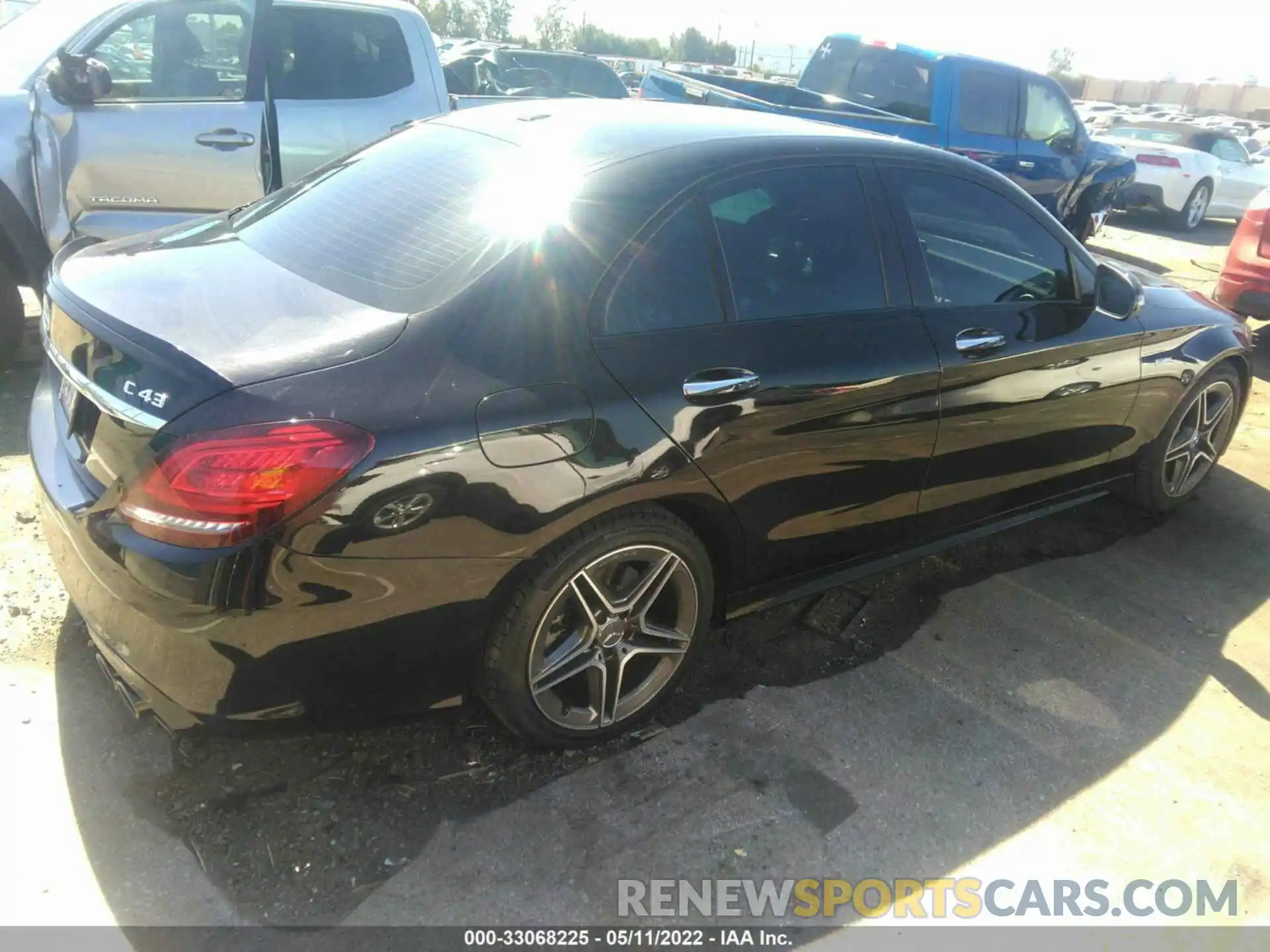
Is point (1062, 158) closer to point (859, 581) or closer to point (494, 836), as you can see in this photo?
point (859, 581)

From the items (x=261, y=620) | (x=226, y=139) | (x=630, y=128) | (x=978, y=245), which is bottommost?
(x=261, y=620)

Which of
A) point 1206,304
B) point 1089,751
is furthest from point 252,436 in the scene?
point 1206,304

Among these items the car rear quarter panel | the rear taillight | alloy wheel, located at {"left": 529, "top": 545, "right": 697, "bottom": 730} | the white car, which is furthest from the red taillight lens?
the rear taillight

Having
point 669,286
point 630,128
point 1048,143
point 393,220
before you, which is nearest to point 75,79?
point 393,220

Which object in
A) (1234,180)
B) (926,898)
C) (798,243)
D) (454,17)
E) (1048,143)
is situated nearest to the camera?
(926,898)

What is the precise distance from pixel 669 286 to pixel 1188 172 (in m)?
13.7

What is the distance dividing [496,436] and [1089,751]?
214 cm

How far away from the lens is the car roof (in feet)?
9.03

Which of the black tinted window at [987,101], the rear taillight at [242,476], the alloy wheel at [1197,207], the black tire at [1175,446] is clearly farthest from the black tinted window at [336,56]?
the alloy wheel at [1197,207]

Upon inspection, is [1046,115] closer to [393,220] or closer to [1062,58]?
[393,220]

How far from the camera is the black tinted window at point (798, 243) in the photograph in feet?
8.97

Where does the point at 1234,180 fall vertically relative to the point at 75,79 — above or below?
below

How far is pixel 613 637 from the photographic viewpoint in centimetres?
265

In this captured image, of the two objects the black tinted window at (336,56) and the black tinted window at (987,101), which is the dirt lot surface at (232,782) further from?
the black tinted window at (987,101)
